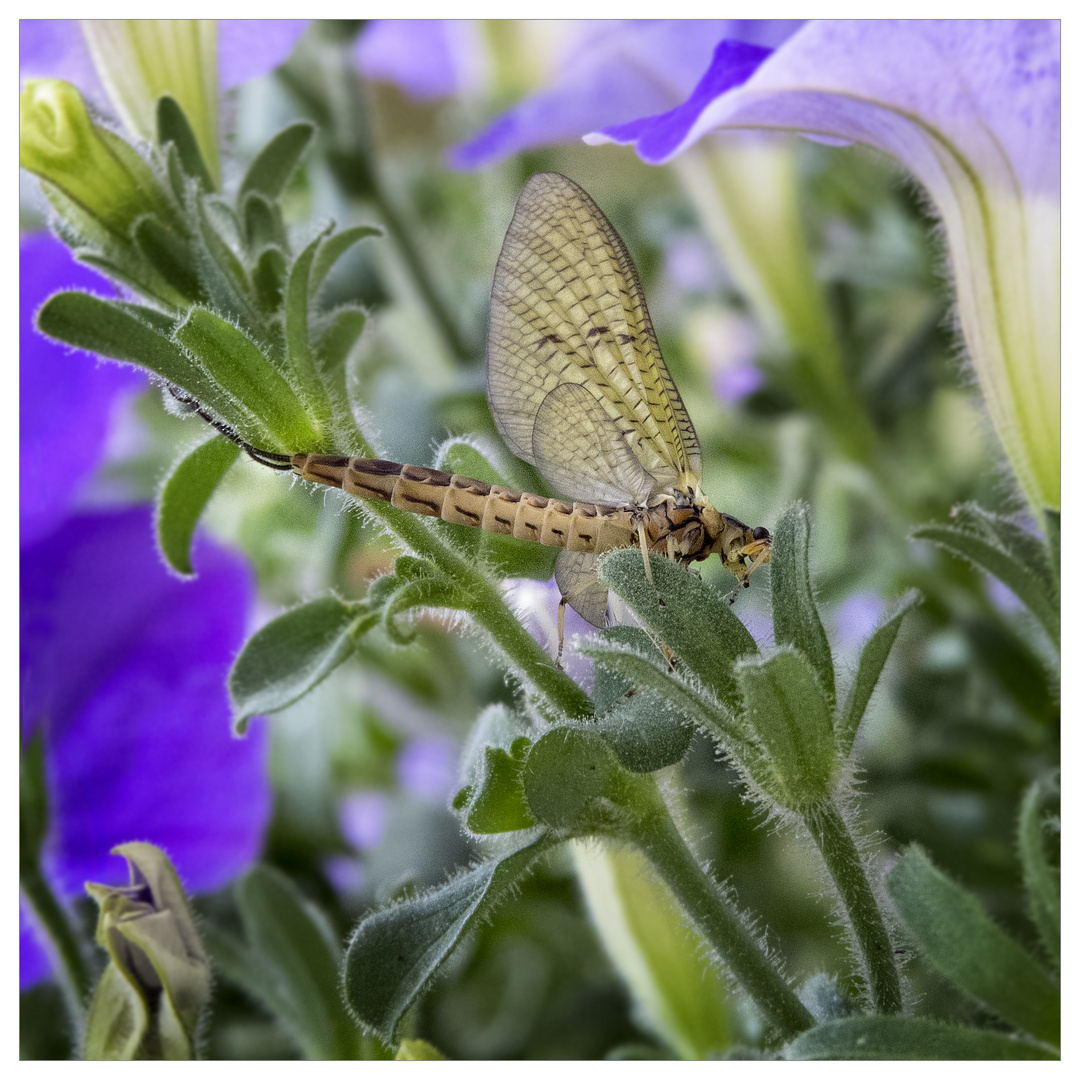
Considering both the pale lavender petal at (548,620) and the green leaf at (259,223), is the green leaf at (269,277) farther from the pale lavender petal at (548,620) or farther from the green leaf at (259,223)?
the pale lavender petal at (548,620)

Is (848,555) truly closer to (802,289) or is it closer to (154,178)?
(802,289)

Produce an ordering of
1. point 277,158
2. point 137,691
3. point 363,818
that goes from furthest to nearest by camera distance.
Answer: point 363,818, point 137,691, point 277,158

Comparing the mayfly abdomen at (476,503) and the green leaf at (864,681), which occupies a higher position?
the mayfly abdomen at (476,503)

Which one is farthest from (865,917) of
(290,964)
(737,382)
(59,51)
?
(59,51)

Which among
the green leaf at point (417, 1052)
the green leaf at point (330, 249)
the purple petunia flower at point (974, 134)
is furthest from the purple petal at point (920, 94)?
the green leaf at point (417, 1052)

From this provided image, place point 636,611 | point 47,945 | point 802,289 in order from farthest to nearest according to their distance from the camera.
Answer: point 802,289 < point 47,945 < point 636,611

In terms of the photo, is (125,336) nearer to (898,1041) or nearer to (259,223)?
(259,223)
